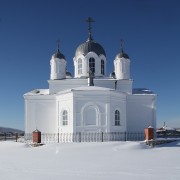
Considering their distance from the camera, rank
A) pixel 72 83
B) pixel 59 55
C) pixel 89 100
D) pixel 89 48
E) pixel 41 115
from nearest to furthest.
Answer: pixel 89 100, pixel 41 115, pixel 72 83, pixel 59 55, pixel 89 48

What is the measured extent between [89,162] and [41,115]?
38.7ft

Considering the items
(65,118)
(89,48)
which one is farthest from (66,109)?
(89,48)

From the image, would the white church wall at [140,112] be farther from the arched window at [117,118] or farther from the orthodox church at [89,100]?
the arched window at [117,118]

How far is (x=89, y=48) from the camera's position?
26969mm

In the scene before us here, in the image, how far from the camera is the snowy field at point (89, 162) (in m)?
10.3

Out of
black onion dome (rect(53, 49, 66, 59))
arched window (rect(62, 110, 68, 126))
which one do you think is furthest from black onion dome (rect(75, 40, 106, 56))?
arched window (rect(62, 110, 68, 126))

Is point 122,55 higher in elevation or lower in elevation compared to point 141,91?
higher

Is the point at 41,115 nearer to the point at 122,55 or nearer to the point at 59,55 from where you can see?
the point at 59,55

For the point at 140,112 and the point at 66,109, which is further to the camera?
the point at 140,112

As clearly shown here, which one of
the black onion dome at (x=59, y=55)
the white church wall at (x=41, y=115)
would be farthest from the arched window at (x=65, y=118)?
the black onion dome at (x=59, y=55)

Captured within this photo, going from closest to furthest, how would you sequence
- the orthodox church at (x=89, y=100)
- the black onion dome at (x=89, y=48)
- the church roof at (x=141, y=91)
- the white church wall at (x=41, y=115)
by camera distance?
1. the orthodox church at (x=89, y=100)
2. the white church wall at (x=41, y=115)
3. the church roof at (x=141, y=91)
4. the black onion dome at (x=89, y=48)

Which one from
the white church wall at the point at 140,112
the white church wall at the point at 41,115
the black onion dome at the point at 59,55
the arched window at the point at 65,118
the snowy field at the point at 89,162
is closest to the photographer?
the snowy field at the point at 89,162

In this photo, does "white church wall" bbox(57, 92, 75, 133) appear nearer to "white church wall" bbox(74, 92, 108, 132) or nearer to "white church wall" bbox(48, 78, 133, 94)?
"white church wall" bbox(74, 92, 108, 132)

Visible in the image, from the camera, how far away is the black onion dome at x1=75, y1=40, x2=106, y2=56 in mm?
26891
